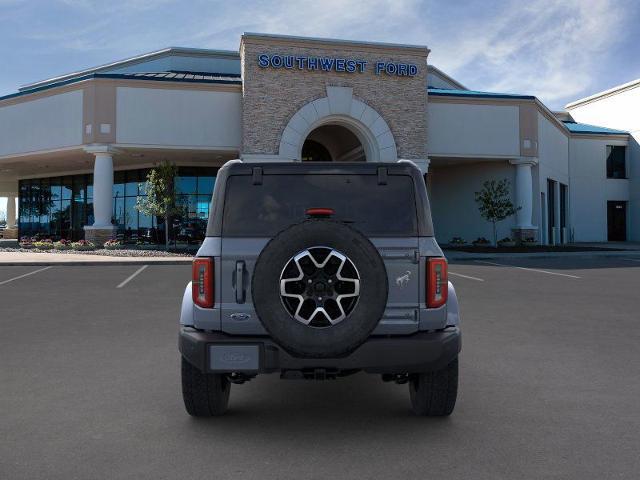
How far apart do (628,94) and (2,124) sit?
4199cm

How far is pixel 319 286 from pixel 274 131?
23234 mm

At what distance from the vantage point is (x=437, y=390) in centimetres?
416

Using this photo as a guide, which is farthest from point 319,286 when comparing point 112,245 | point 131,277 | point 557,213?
point 557,213

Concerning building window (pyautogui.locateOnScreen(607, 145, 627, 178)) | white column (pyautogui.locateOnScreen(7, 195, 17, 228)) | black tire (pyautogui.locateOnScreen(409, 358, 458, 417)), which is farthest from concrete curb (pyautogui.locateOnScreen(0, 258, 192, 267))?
white column (pyautogui.locateOnScreen(7, 195, 17, 228))

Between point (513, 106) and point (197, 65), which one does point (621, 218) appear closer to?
point (513, 106)

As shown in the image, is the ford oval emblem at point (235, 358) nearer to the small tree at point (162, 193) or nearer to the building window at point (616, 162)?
the small tree at point (162, 193)

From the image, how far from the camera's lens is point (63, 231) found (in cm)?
3747

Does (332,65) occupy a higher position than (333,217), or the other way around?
(332,65)

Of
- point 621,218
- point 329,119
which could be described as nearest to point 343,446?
point 329,119

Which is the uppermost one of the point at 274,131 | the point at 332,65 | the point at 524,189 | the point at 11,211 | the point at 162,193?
the point at 332,65

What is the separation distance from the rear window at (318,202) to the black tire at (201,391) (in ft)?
3.48

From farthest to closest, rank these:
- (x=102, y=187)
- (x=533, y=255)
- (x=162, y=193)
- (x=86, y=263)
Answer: (x=102, y=187)
(x=162, y=193)
(x=533, y=255)
(x=86, y=263)

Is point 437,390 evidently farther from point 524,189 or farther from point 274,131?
point 524,189

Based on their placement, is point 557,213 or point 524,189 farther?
point 557,213
